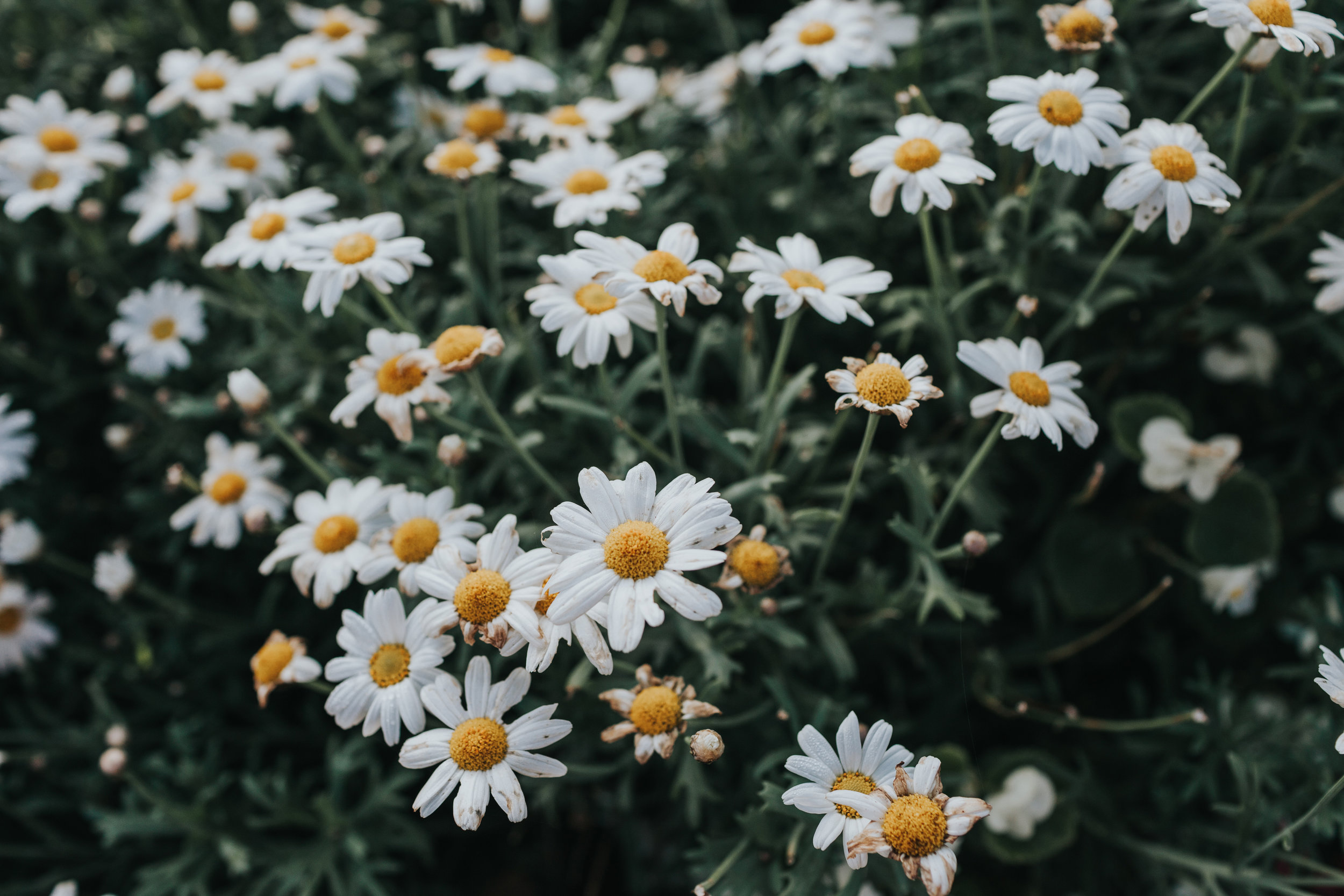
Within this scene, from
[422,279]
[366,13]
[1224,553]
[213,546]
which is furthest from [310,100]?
[1224,553]

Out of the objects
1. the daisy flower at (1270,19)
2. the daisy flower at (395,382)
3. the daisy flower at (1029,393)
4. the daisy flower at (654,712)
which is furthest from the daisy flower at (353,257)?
the daisy flower at (1270,19)

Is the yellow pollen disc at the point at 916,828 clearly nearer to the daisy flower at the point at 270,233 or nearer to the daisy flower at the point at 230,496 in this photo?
the daisy flower at the point at 230,496

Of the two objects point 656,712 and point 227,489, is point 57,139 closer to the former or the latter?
point 227,489

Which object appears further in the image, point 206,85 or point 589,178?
point 206,85

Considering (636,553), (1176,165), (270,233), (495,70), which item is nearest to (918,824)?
(636,553)

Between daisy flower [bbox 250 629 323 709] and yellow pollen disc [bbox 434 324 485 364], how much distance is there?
687mm

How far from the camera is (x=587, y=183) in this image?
7.52 ft

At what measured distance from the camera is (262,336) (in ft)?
8.80

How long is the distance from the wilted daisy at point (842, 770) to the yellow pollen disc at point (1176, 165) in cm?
132

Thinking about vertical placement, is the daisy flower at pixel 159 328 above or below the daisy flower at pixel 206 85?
below

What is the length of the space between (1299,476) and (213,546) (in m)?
3.44

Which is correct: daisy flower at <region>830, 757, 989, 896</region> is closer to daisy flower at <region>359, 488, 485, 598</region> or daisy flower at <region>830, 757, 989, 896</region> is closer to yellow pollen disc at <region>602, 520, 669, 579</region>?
yellow pollen disc at <region>602, 520, 669, 579</region>

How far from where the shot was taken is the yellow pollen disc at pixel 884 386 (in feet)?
5.44

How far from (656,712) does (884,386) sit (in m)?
0.75
